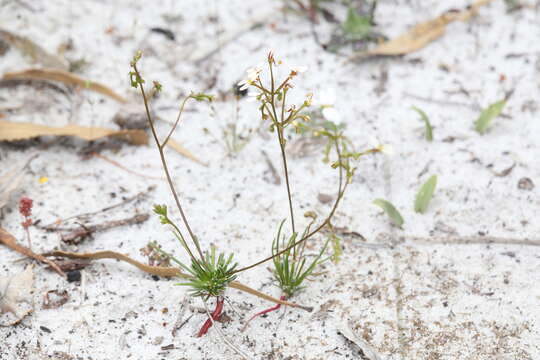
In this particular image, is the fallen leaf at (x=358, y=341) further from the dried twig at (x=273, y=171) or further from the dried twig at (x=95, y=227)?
the dried twig at (x=95, y=227)

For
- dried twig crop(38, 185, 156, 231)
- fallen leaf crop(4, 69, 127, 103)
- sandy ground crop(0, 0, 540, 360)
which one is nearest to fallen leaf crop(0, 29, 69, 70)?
sandy ground crop(0, 0, 540, 360)

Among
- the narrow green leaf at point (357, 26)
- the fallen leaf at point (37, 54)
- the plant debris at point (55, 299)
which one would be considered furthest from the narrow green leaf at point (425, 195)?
the fallen leaf at point (37, 54)

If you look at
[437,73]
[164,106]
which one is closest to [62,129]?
[164,106]

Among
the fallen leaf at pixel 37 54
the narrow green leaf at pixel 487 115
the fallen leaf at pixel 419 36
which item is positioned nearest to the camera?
the narrow green leaf at pixel 487 115

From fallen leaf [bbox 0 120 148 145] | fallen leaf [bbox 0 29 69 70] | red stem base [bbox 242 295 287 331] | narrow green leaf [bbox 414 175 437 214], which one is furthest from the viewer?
fallen leaf [bbox 0 29 69 70]

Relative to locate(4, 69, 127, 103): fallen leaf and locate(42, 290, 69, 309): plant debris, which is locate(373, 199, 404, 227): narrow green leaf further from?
locate(4, 69, 127, 103): fallen leaf
